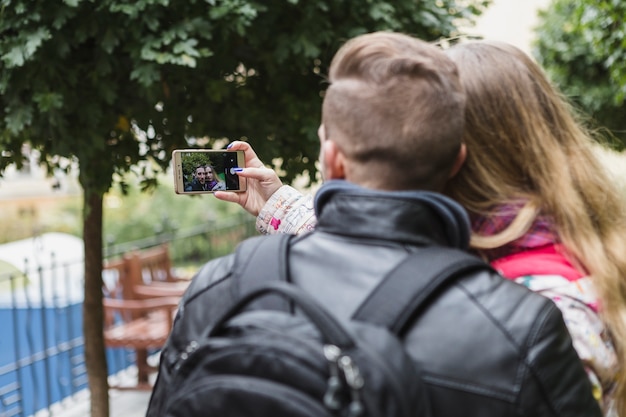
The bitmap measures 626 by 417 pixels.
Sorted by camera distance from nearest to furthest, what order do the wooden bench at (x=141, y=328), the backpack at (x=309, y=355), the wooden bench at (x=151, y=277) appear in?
the backpack at (x=309, y=355) → the wooden bench at (x=141, y=328) → the wooden bench at (x=151, y=277)

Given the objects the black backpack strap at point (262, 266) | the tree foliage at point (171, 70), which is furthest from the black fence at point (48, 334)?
the black backpack strap at point (262, 266)

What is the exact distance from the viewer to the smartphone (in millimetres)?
2066

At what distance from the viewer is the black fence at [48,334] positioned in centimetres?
498

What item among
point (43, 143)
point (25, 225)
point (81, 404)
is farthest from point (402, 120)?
point (25, 225)

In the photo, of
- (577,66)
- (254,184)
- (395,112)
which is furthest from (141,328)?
(395,112)

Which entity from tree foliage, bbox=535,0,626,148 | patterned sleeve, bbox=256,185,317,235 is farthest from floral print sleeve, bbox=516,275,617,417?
tree foliage, bbox=535,0,626,148

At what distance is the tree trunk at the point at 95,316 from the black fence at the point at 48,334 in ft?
3.21

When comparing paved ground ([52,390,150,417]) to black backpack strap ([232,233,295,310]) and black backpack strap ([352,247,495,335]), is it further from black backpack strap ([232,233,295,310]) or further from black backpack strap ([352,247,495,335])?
black backpack strap ([352,247,495,335])

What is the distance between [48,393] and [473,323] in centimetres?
446

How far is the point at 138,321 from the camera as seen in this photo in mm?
6168

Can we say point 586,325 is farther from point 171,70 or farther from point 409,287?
point 171,70

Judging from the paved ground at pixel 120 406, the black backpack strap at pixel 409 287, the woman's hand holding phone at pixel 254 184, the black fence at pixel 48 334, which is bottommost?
the paved ground at pixel 120 406

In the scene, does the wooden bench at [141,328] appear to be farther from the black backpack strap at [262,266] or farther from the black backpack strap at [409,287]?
the black backpack strap at [409,287]

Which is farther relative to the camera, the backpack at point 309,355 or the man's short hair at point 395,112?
the man's short hair at point 395,112
